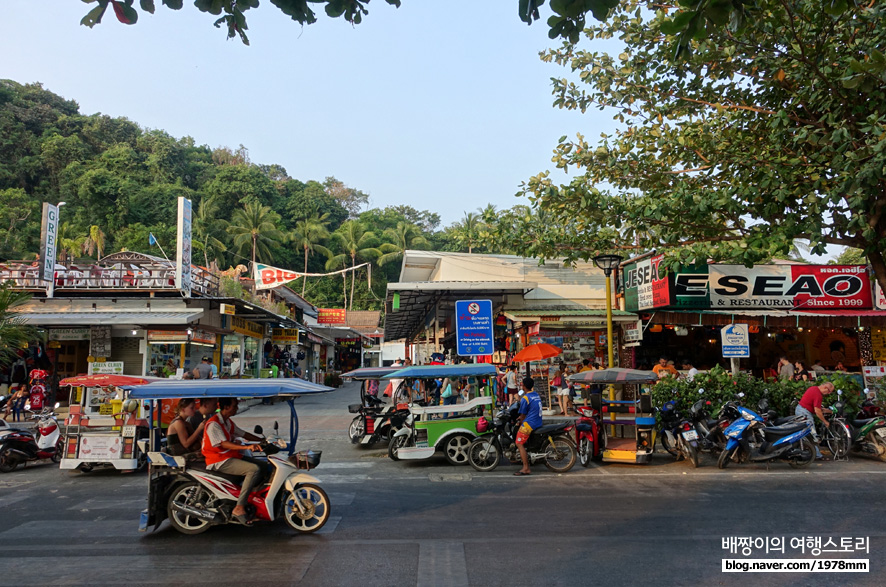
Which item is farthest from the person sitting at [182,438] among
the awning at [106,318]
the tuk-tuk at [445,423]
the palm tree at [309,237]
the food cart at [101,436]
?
the palm tree at [309,237]

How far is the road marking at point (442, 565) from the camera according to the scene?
16.7 ft

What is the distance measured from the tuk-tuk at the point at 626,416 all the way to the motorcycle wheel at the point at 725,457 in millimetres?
1130

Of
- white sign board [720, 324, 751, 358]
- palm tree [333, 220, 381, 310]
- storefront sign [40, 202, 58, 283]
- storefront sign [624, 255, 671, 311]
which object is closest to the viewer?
white sign board [720, 324, 751, 358]

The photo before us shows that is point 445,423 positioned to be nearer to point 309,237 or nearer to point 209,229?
point 209,229

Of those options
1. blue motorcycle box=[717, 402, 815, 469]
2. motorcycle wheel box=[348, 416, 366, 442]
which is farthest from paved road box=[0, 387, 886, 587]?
motorcycle wheel box=[348, 416, 366, 442]

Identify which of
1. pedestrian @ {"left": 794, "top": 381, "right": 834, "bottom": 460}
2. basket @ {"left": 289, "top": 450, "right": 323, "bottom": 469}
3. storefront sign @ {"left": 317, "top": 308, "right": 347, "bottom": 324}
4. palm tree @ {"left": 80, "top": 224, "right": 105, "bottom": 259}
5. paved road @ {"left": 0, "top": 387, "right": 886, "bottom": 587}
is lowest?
paved road @ {"left": 0, "top": 387, "right": 886, "bottom": 587}

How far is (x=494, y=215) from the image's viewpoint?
12.9 m

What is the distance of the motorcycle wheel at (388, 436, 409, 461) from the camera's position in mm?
11022

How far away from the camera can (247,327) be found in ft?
89.6

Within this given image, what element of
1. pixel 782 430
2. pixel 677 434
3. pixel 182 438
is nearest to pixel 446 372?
pixel 677 434

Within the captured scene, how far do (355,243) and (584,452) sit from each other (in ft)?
168

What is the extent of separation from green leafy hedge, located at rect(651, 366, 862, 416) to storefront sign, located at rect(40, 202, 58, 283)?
1961 cm

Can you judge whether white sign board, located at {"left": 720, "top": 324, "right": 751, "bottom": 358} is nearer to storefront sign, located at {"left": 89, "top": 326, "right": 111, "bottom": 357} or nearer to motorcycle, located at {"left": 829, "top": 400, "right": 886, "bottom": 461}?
motorcycle, located at {"left": 829, "top": 400, "right": 886, "bottom": 461}

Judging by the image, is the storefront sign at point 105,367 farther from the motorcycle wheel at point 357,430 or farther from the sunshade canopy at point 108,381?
the sunshade canopy at point 108,381
